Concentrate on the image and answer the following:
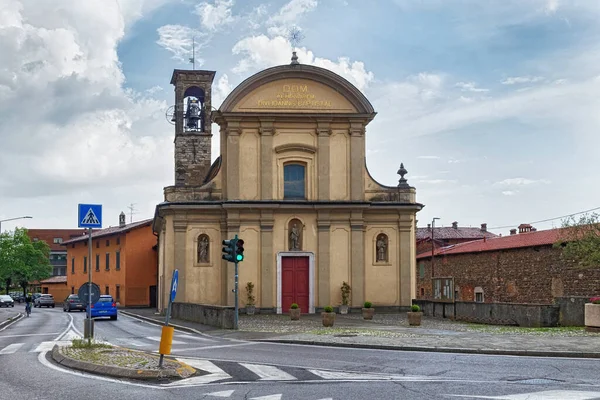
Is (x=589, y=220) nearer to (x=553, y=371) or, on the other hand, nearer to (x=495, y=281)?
(x=495, y=281)

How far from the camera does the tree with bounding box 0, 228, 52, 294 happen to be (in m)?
101

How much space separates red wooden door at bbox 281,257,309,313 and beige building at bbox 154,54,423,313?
48 millimetres

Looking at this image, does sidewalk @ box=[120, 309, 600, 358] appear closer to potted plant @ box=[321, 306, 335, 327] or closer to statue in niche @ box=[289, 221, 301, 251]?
potted plant @ box=[321, 306, 335, 327]

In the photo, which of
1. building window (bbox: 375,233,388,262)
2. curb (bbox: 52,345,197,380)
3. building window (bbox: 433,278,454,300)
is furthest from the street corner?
building window (bbox: 375,233,388,262)

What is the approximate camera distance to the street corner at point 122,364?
12.7 metres

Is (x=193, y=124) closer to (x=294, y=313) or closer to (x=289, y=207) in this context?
(x=289, y=207)

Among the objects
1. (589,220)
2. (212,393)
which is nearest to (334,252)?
(589,220)

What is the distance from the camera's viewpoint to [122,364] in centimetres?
1386

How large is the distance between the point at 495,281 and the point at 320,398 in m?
35.1

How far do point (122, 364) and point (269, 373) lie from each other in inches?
107

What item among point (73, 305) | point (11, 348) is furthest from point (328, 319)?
point (73, 305)

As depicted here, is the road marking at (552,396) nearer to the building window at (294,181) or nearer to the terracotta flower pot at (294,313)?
the terracotta flower pot at (294,313)

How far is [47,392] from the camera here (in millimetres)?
11125

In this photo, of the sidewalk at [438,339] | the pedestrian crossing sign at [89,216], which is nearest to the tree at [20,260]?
the sidewalk at [438,339]
